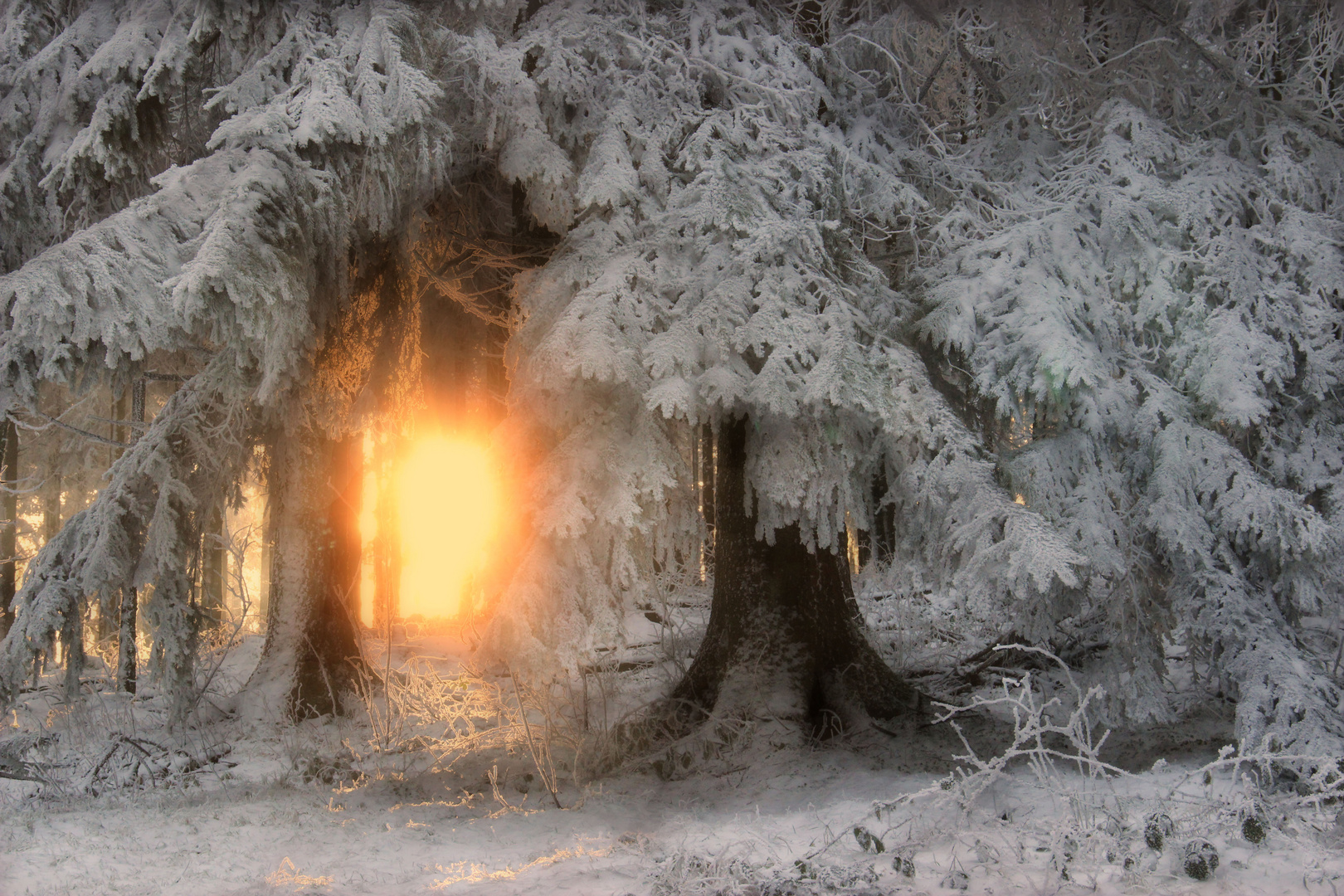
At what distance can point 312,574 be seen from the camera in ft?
29.8

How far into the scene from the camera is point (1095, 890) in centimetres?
414

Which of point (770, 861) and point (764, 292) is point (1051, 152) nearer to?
point (764, 292)

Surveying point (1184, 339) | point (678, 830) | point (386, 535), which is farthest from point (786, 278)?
point (386, 535)

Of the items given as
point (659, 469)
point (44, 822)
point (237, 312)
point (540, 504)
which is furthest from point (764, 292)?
point (44, 822)

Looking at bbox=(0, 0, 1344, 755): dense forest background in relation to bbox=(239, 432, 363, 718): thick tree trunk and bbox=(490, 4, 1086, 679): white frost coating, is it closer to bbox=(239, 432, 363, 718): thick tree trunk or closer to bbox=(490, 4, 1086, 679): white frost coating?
bbox=(490, 4, 1086, 679): white frost coating

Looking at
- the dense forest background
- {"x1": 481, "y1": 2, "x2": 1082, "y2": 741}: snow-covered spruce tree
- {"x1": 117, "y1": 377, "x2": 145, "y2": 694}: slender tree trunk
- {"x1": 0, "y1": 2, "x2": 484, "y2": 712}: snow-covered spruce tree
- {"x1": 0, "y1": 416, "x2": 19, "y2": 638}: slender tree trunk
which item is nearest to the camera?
{"x1": 0, "y1": 2, "x2": 484, "y2": 712}: snow-covered spruce tree

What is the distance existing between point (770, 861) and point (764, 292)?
11.8 feet

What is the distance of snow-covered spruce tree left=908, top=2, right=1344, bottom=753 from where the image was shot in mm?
5914

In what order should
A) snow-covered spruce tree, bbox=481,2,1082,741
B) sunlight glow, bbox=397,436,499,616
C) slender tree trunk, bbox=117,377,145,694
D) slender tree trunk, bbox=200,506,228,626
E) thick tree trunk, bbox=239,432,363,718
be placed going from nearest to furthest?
snow-covered spruce tree, bbox=481,2,1082,741, thick tree trunk, bbox=239,432,363,718, slender tree trunk, bbox=117,377,145,694, sunlight glow, bbox=397,436,499,616, slender tree trunk, bbox=200,506,228,626

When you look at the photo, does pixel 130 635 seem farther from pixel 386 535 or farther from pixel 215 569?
pixel 215 569

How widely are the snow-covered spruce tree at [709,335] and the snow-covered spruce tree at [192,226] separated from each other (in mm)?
1081

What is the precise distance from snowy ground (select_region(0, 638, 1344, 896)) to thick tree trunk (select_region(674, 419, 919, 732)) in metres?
0.44

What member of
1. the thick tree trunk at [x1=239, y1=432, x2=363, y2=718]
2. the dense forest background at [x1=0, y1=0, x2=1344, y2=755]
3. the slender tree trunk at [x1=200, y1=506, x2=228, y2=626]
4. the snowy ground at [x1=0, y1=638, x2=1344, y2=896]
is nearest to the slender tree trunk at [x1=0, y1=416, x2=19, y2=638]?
the slender tree trunk at [x1=200, y1=506, x2=228, y2=626]

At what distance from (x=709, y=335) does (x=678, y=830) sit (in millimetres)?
3189
